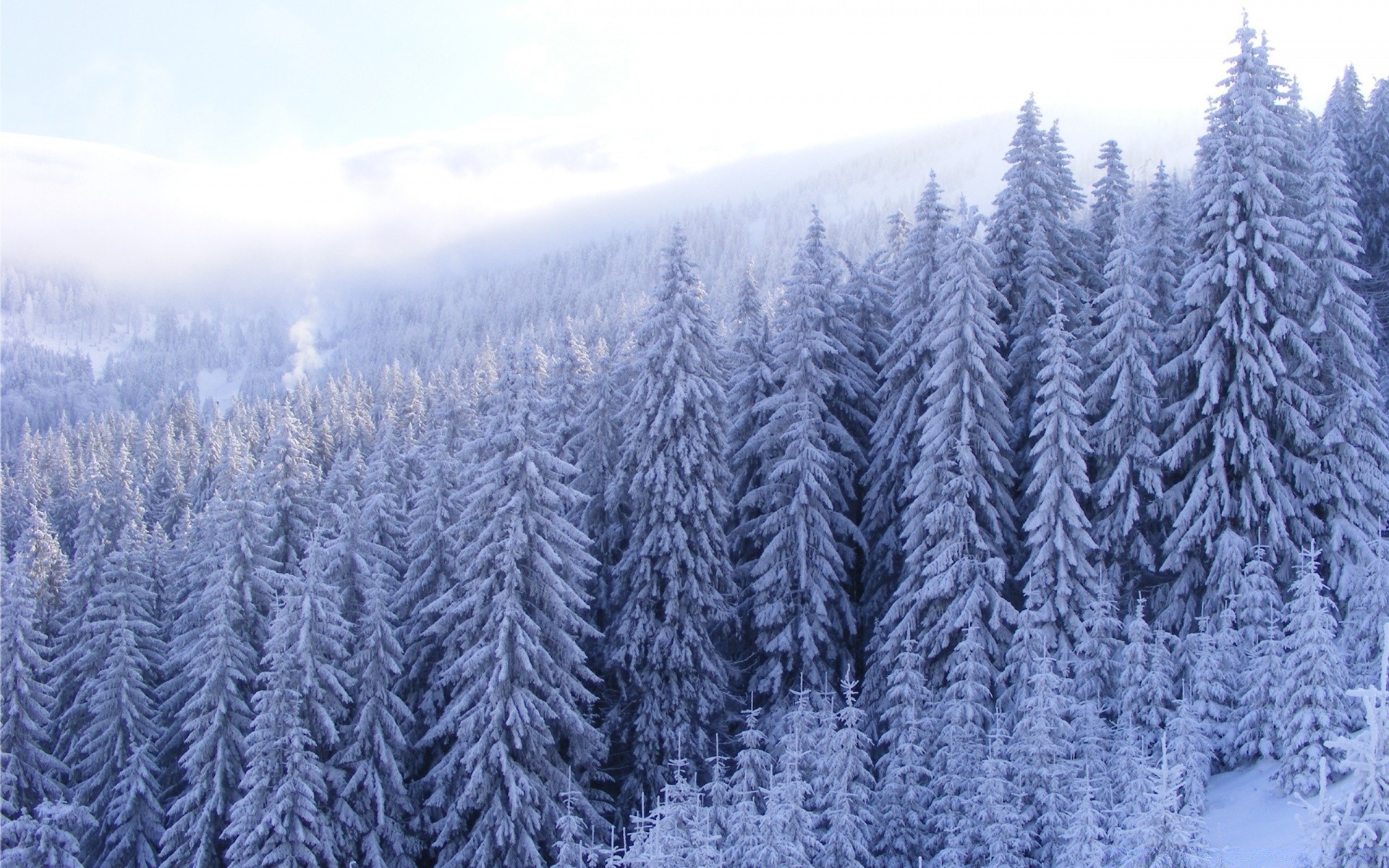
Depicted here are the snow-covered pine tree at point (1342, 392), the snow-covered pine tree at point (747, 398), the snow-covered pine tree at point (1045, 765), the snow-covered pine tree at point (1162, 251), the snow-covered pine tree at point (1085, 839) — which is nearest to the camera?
the snow-covered pine tree at point (1085, 839)

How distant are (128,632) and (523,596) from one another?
16792 mm

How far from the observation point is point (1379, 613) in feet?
71.7

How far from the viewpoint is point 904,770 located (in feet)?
81.6

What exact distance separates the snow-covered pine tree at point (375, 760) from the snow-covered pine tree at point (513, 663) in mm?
1123

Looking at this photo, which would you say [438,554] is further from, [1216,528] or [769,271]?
[769,271]

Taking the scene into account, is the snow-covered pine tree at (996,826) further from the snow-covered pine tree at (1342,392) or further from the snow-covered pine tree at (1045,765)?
the snow-covered pine tree at (1342,392)

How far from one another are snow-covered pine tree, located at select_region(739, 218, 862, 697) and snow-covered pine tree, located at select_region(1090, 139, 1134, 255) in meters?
11.6

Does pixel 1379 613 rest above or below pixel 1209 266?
below

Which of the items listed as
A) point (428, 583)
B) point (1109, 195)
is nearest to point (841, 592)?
point (428, 583)

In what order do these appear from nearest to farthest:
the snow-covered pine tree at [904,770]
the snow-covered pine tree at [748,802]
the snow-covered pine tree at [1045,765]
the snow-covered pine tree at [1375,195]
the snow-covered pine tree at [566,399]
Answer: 1. the snow-covered pine tree at [748,802]
2. the snow-covered pine tree at [1045,765]
3. the snow-covered pine tree at [904,770]
4. the snow-covered pine tree at [566,399]
5. the snow-covered pine tree at [1375,195]

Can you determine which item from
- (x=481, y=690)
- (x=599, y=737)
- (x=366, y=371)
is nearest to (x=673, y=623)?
(x=599, y=737)

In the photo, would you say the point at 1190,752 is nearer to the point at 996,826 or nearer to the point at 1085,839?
the point at 1085,839

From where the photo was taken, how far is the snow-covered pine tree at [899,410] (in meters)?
31.0

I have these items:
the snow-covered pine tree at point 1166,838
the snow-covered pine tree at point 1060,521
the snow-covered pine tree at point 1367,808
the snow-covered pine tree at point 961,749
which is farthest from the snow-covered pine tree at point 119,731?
the snow-covered pine tree at point 1367,808
